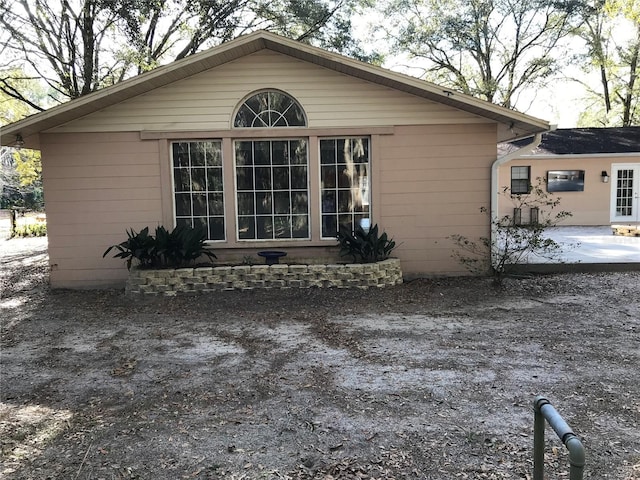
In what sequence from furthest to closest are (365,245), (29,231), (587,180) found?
(29,231)
(587,180)
(365,245)

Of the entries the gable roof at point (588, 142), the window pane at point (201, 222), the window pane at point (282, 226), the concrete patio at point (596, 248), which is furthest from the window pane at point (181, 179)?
the gable roof at point (588, 142)

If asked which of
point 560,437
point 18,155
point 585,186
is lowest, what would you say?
point 560,437

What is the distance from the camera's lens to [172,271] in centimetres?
753

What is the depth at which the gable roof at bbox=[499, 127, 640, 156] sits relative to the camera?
49.7 ft

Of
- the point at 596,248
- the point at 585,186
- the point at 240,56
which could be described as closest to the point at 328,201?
the point at 240,56

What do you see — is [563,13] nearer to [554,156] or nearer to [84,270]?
[554,156]

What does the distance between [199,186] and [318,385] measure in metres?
5.16

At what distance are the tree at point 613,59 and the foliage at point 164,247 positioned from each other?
67.1 ft

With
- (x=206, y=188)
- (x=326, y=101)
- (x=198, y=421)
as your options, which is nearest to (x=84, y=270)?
(x=206, y=188)

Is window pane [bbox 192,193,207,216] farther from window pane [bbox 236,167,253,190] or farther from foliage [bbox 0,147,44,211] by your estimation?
foliage [bbox 0,147,44,211]

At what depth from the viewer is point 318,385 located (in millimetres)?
4031

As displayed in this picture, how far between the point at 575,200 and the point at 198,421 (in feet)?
49.6

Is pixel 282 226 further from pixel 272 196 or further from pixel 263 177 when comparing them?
pixel 263 177

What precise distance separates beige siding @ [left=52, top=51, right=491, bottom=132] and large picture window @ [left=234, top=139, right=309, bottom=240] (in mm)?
626
